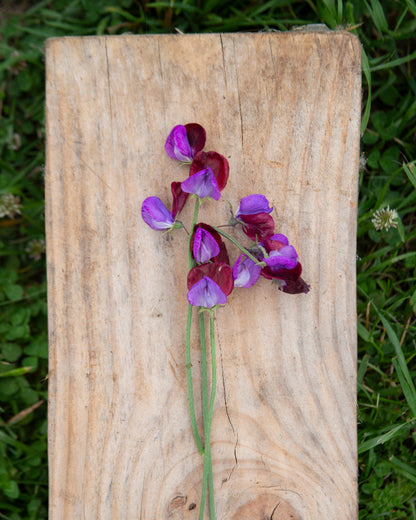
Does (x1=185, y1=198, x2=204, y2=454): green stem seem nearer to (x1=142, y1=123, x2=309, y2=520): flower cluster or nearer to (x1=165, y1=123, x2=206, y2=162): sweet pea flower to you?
(x1=142, y1=123, x2=309, y2=520): flower cluster

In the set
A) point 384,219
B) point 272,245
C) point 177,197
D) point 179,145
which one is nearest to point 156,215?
point 177,197

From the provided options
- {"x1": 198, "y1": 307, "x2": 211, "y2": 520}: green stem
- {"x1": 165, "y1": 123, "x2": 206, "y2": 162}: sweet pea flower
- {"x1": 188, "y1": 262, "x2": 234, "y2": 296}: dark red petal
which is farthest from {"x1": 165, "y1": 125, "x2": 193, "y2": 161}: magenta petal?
{"x1": 198, "y1": 307, "x2": 211, "y2": 520}: green stem

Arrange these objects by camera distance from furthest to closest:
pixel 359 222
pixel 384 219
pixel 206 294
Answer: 1. pixel 359 222
2. pixel 384 219
3. pixel 206 294

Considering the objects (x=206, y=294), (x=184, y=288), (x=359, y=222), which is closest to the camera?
(x=206, y=294)

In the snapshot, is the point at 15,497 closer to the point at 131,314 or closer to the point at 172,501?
the point at 172,501

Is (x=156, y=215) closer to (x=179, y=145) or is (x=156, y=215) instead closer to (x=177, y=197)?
(x=177, y=197)

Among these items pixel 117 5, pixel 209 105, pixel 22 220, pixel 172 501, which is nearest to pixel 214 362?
pixel 172 501
